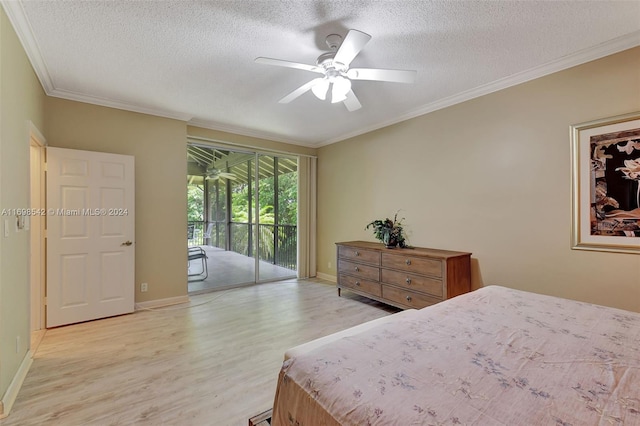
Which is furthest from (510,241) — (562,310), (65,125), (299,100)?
(65,125)

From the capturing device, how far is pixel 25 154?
2268mm


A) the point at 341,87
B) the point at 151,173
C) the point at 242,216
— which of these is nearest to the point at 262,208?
the point at 242,216

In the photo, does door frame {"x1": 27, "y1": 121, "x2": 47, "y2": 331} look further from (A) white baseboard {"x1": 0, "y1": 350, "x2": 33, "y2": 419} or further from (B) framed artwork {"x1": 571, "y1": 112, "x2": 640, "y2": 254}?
(B) framed artwork {"x1": 571, "y1": 112, "x2": 640, "y2": 254}

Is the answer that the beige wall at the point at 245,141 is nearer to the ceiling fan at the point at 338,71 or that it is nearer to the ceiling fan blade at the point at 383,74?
the ceiling fan at the point at 338,71

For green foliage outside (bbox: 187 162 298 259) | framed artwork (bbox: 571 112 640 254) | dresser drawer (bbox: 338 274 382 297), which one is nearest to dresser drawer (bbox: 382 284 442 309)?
dresser drawer (bbox: 338 274 382 297)

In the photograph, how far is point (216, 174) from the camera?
4.95 metres

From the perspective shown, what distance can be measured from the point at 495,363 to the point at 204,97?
353 centimetres

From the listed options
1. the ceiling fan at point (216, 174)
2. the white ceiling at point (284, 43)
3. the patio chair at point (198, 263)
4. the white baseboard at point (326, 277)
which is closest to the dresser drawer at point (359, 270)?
the white baseboard at point (326, 277)

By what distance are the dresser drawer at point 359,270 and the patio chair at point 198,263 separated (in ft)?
7.69

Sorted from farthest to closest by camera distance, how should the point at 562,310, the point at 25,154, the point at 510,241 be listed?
the point at 510,241, the point at 25,154, the point at 562,310

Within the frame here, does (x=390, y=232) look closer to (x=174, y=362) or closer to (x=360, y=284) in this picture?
(x=360, y=284)

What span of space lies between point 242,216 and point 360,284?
251cm

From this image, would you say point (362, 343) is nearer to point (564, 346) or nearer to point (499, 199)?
point (564, 346)

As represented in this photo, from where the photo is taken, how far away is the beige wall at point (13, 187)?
182 cm
